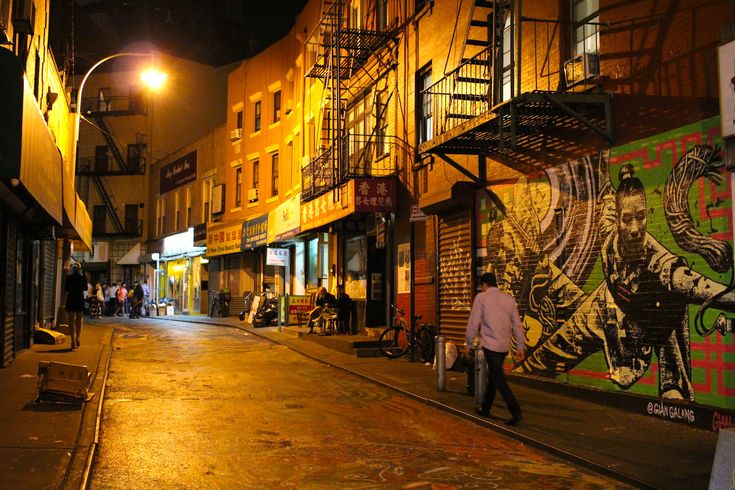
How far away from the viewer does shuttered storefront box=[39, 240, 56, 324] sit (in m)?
19.3

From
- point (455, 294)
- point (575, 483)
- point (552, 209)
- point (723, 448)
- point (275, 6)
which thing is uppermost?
point (275, 6)

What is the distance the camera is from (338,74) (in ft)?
64.3

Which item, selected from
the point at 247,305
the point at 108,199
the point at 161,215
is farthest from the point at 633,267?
the point at 108,199

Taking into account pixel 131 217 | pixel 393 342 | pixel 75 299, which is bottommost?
pixel 393 342

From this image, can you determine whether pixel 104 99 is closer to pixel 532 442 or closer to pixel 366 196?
pixel 366 196

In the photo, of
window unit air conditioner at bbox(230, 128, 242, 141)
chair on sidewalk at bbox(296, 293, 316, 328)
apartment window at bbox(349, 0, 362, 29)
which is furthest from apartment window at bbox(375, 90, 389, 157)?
window unit air conditioner at bbox(230, 128, 242, 141)

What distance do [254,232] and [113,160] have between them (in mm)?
22380

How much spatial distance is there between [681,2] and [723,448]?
20.7ft

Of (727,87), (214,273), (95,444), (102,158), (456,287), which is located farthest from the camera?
(102,158)

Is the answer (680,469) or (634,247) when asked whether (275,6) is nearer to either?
(634,247)

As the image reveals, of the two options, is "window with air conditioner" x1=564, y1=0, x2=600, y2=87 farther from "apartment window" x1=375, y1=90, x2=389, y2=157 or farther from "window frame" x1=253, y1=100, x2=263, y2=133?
"window frame" x1=253, y1=100, x2=263, y2=133

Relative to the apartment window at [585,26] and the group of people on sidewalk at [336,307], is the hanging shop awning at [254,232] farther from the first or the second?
the apartment window at [585,26]

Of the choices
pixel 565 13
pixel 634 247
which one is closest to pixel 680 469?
pixel 634 247

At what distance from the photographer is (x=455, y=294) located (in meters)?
15.0
